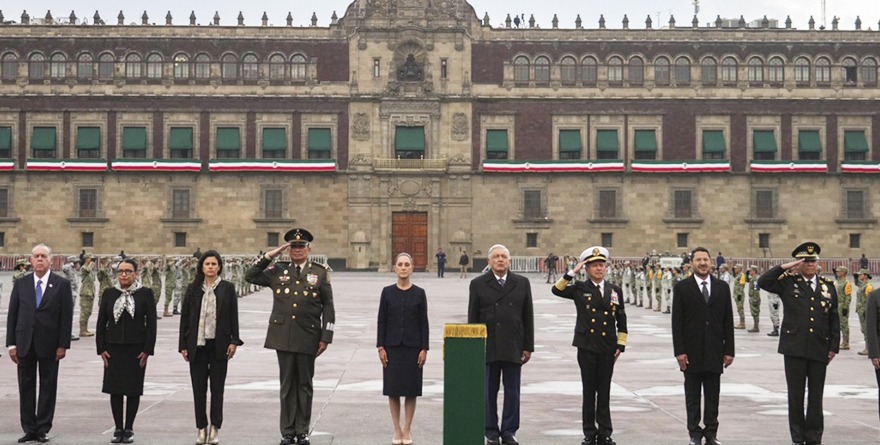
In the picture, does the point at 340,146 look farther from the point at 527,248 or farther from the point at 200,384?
the point at 200,384

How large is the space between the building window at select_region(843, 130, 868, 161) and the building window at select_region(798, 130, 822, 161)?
1.44 metres

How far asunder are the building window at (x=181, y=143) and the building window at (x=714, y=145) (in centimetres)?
2739

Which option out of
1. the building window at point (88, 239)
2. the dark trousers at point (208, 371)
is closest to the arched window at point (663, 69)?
the building window at point (88, 239)

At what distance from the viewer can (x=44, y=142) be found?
60312mm

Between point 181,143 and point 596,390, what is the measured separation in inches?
2015

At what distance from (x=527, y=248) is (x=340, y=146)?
37.2 ft

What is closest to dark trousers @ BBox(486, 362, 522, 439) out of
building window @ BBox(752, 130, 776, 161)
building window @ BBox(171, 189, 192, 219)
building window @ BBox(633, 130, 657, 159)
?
building window @ BBox(633, 130, 657, 159)

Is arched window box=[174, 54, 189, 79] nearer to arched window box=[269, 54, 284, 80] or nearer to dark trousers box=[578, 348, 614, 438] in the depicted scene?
arched window box=[269, 54, 284, 80]

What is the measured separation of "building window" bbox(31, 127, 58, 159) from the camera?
60281mm

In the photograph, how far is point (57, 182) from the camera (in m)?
60.1

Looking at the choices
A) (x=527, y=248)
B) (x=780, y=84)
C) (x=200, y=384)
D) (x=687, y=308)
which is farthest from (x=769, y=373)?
(x=780, y=84)

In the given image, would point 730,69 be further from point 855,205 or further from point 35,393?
point 35,393

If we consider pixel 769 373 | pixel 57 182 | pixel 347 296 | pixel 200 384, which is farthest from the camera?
pixel 57 182

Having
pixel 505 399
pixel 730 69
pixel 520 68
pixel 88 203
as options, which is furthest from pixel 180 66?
pixel 505 399
